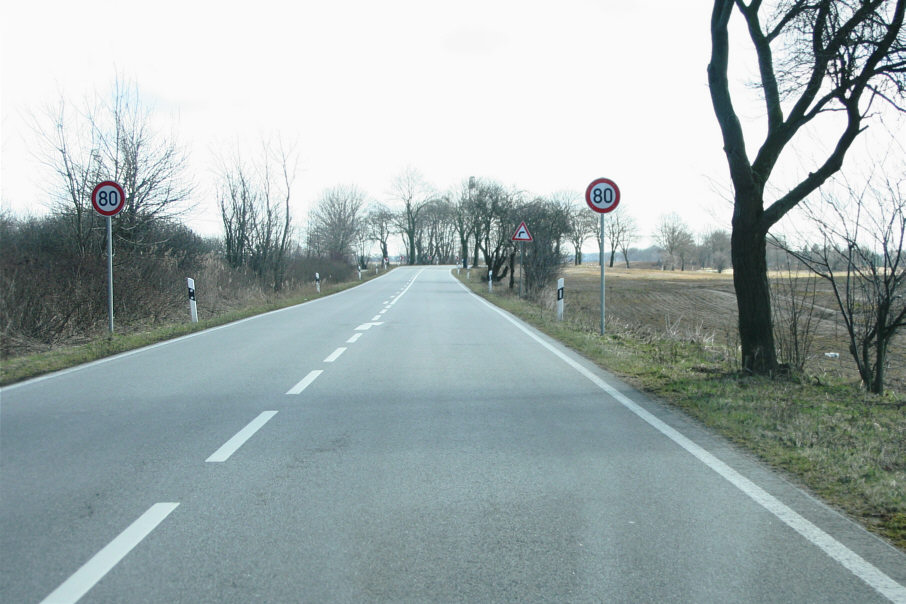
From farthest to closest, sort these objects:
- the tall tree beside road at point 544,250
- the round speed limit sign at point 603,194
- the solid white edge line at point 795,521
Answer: the tall tree beside road at point 544,250, the round speed limit sign at point 603,194, the solid white edge line at point 795,521

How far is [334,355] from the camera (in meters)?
10.9

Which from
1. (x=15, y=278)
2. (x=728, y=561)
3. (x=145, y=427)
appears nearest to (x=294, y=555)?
(x=728, y=561)

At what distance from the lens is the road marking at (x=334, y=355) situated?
33.8 feet

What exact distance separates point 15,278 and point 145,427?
8702 mm

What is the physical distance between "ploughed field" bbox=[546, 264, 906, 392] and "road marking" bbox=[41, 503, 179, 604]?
31.2 feet

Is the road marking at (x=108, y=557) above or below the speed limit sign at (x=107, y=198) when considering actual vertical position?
below

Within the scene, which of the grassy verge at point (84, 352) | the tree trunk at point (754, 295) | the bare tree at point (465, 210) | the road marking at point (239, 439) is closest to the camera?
the road marking at point (239, 439)

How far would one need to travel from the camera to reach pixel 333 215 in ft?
251

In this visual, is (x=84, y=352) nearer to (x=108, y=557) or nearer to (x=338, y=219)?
(x=108, y=557)

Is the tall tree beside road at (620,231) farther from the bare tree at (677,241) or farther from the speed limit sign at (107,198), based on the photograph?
the speed limit sign at (107,198)

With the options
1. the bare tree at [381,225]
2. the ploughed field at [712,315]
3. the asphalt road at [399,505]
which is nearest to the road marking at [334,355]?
the asphalt road at [399,505]

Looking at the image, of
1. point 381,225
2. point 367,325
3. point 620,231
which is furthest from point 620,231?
point 367,325

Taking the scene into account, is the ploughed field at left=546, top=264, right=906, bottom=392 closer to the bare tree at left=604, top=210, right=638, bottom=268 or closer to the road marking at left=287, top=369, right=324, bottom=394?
the road marking at left=287, top=369, right=324, bottom=394

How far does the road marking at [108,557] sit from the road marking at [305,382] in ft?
12.2
